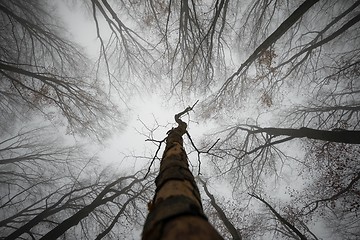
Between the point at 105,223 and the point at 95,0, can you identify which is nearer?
the point at 95,0

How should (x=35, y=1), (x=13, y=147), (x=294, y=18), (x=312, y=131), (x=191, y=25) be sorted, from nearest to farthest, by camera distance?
(x=294, y=18) → (x=312, y=131) → (x=191, y=25) → (x=35, y=1) → (x=13, y=147)

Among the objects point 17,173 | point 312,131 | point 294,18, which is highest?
point 17,173

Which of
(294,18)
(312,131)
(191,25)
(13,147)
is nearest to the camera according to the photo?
(294,18)

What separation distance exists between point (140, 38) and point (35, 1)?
3882mm

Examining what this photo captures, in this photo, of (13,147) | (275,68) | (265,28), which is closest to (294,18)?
(265,28)

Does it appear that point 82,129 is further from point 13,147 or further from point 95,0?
point 13,147

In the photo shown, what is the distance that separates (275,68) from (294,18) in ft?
9.16

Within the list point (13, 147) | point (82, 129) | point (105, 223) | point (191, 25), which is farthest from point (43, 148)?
point (191, 25)

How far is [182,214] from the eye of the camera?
1.01 metres

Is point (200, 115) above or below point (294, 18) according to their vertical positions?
above

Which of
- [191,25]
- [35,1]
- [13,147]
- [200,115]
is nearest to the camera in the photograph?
[191,25]

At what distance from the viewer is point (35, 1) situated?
7.04 metres

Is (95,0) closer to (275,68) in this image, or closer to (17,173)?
(275,68)

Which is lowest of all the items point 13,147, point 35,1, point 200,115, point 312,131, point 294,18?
point 312,131
